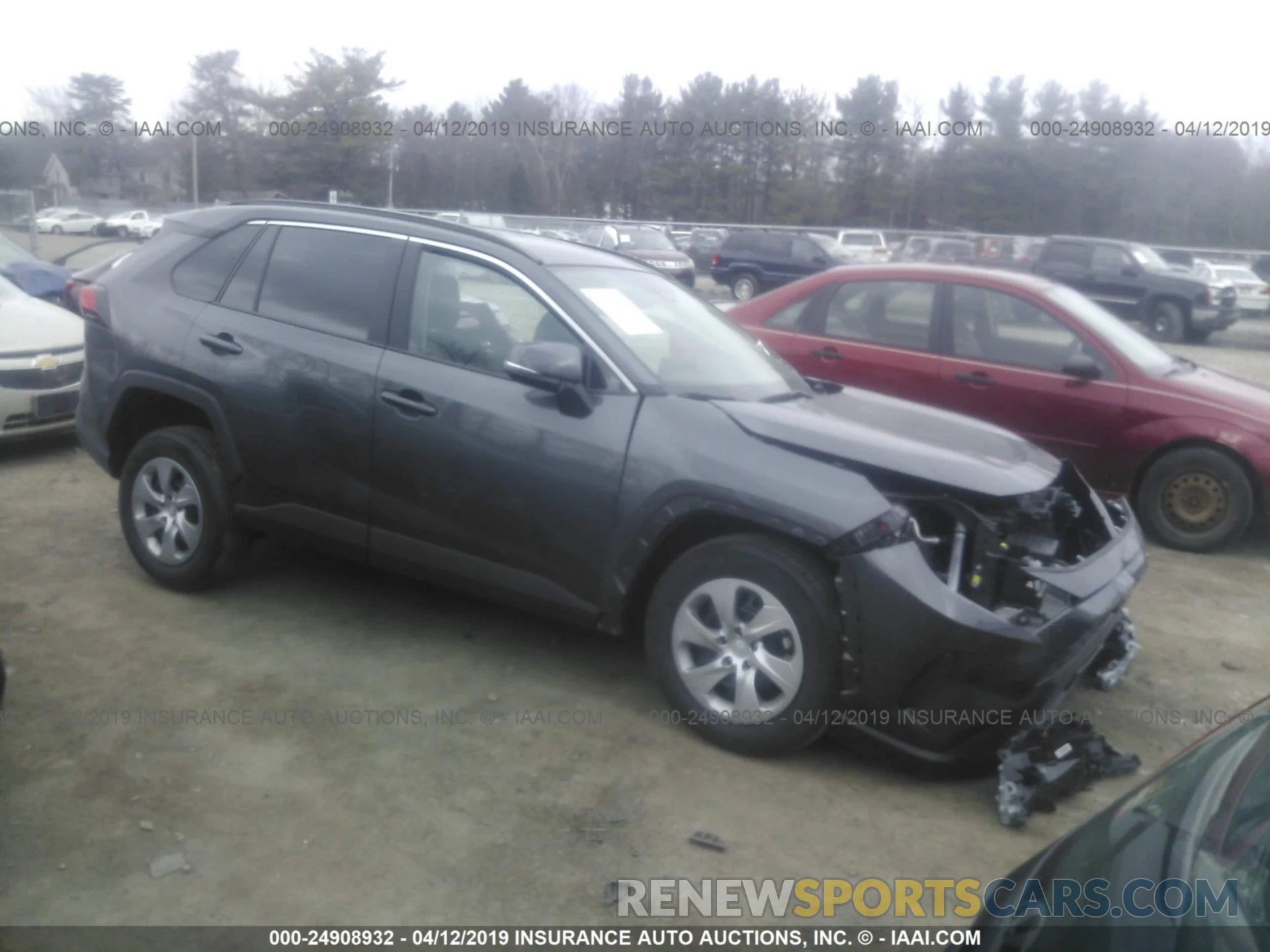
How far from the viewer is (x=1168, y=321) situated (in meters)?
22.2

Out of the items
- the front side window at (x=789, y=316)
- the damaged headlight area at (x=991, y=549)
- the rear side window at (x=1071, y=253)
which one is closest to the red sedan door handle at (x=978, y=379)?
the front side window at (x=789, y=316)

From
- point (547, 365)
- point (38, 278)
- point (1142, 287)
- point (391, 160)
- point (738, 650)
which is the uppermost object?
point (391, 160)

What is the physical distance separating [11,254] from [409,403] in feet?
29.5

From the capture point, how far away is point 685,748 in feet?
12.9

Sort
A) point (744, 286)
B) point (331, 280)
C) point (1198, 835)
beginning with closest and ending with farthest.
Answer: point (1198, 835) → point (331, 280) → point (744, 286)

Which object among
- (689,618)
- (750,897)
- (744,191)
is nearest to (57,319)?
(689,618)

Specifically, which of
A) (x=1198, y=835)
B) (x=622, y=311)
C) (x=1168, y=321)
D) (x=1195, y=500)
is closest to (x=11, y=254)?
(x=622, y=311)

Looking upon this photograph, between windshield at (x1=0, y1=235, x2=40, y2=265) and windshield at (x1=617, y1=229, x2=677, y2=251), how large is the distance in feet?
51.1

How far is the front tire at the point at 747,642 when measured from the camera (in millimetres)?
3607

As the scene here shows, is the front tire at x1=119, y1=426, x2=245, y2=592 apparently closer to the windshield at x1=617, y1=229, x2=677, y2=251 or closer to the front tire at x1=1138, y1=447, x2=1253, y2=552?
the front tire at x1=1138, y1=447, x2=1253, y2=552

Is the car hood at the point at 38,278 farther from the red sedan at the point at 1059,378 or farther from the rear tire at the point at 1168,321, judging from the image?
the rear tire at the point at 1168,321

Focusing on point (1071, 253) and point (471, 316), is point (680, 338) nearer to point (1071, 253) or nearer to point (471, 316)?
point (471, 316)

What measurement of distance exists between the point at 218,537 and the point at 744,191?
39256 mm

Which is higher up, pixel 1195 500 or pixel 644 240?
pixel 644 240
